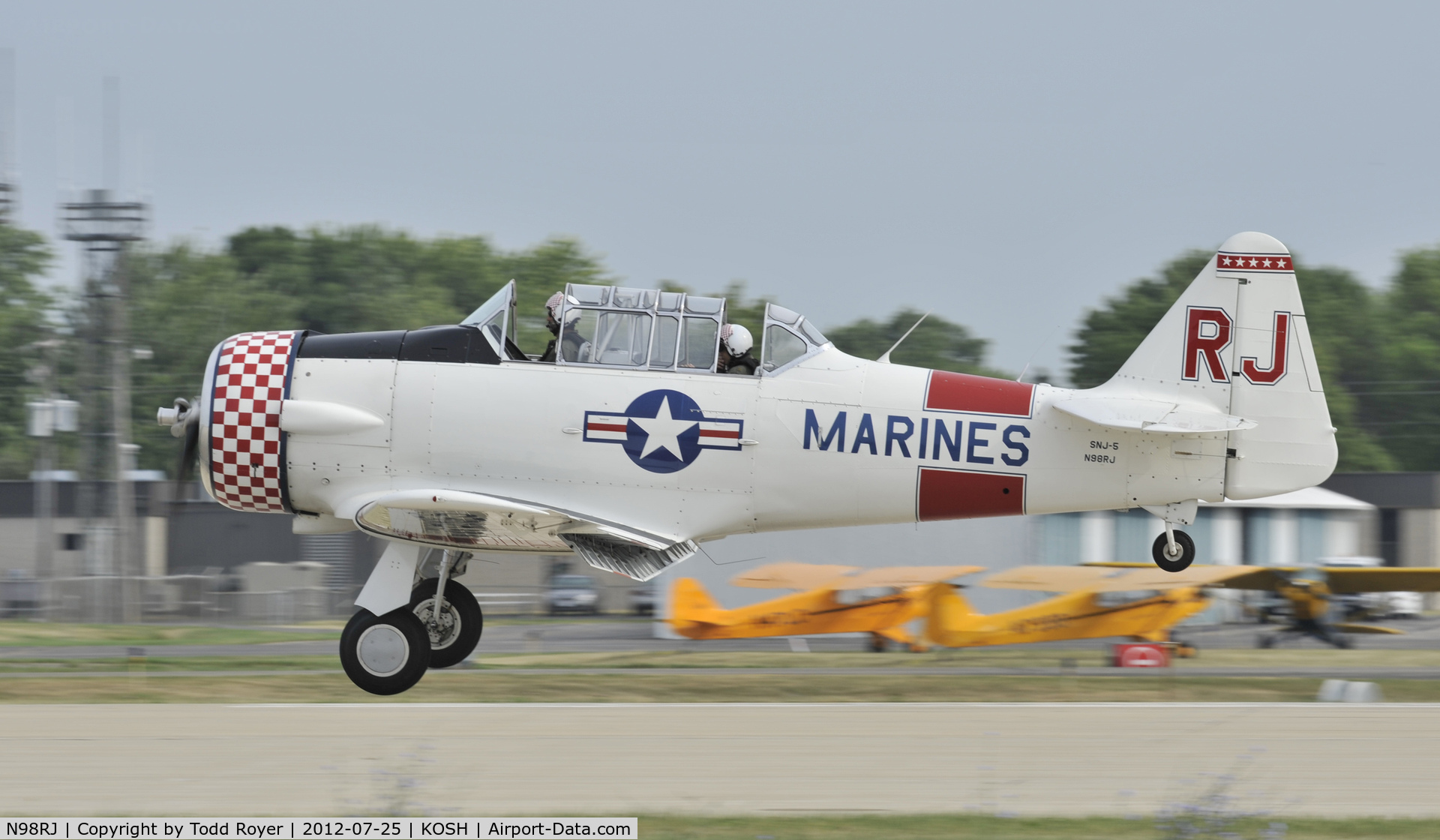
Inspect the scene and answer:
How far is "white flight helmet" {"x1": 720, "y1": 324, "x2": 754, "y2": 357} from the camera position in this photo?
36.0 feet

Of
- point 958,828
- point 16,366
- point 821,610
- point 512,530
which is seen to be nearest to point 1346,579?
point 821,610

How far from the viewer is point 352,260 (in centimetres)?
5453

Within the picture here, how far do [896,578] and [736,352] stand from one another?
12016 millimetres

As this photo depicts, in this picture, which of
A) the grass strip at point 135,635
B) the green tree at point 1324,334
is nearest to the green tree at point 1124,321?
the green tree at point 1324,334

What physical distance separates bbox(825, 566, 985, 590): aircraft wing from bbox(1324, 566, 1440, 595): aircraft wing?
19.6 feet

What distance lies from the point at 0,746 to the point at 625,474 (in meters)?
7.15

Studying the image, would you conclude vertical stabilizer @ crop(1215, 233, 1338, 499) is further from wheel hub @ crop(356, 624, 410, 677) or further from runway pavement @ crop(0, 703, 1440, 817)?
wheel hub @ crop(356, 624, 410, 677)

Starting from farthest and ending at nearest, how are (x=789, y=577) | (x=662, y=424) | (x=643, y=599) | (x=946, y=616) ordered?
(x=643, y=599)
(x=789, y=577)
(x=946, y=616)
(x=662, y=424)

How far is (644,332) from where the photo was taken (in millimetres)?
10984

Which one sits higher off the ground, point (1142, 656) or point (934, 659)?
point (1142, 656)

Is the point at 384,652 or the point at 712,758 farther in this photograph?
the point at 712,758

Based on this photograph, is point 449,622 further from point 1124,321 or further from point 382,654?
point 1124,321

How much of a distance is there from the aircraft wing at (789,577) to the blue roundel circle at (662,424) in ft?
37.5

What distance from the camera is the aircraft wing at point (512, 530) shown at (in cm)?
1036
